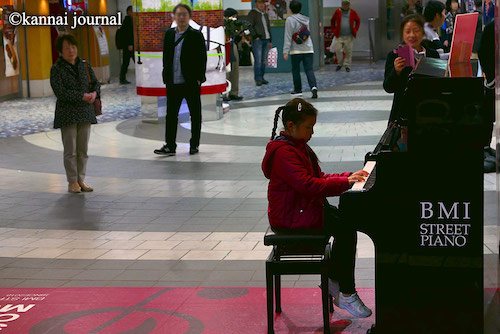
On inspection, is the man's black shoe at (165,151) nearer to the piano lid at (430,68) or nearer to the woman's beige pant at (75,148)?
the woman's beige pant at (75,148)

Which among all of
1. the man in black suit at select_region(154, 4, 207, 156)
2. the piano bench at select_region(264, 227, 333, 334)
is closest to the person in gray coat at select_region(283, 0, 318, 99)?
the man in black suit at select_region(154, 4, 207, 156)

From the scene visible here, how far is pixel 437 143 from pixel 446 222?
381mm

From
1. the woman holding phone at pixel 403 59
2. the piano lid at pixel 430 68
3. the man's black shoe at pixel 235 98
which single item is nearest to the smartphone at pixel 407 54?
the woman holding phone at pixel 403 59

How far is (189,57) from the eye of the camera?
1026 centimetres

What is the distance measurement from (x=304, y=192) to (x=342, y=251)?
40 centimetres

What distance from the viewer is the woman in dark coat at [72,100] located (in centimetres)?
818

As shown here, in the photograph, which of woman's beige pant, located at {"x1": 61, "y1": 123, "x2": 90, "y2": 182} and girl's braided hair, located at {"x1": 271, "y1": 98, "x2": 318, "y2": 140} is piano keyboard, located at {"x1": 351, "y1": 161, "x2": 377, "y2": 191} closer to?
girl's braided hair, located at {"x1": 271, "y1": 98, "x2": 318, "y2": 140}

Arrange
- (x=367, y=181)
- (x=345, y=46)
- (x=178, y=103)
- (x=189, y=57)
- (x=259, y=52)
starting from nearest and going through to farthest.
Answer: (x=367, y=181), (x=189, y=57), (x=178, y=103), (x=259, y=52), (x=345, y=46)

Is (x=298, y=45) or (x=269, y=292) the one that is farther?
(x=298, y=45)

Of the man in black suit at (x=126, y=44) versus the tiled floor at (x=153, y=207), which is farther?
the man in black suit at (x=126, y=44)

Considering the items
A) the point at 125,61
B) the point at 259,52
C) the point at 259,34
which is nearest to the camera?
the point at 259,34

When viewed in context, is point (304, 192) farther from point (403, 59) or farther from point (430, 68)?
point (403, 59)

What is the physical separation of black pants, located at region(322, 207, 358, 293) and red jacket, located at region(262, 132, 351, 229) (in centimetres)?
9

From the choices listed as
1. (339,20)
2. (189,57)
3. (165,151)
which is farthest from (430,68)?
(339,20)
